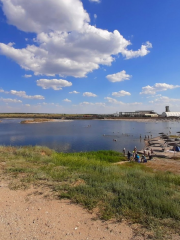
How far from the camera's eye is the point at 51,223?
562cm

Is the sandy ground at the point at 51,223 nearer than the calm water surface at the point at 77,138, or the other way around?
the sandy ground at the point at 51,223

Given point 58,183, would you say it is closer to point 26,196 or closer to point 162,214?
point 26,196

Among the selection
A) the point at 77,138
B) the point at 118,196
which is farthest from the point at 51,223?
the point at 77,138

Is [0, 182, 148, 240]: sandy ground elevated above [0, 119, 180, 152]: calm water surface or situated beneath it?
elevated above

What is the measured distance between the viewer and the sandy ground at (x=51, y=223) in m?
5.03

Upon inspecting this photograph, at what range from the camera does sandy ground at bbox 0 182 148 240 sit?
198 inches

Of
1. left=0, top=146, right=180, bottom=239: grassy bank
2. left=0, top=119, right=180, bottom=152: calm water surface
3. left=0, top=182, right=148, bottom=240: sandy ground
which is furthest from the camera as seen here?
left=0, top=119, right=180, bottom=152: calm water surface

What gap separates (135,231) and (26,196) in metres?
4.61

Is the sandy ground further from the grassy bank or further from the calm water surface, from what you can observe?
the calm water surface

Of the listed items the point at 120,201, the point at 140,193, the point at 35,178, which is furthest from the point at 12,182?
the point at 140,193

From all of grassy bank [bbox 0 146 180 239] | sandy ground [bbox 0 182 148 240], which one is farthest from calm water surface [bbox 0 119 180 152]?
sandy ground [bbox 0 182 148 240]

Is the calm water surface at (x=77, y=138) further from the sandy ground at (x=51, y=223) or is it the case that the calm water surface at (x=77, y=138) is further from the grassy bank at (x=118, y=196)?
the sandy ground at (x=51, y=223)

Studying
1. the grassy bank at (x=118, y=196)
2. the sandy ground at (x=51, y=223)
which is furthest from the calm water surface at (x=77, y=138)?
the sandy ground at (x=51, y=223)

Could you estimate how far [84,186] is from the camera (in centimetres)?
813
